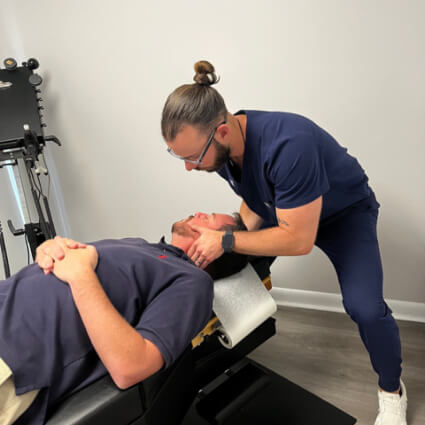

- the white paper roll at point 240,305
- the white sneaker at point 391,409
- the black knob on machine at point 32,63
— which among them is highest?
the black knob on machine at point 32,63

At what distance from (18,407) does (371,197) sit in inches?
47.9

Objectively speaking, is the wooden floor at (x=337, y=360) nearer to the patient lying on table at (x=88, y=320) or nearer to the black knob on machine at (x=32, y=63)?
the patient lying on table at (x=88, y=320)

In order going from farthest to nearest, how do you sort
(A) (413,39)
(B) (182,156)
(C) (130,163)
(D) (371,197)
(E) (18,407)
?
(C) (130,163), (A) (413,39), (D) (371,197), (B) (182,156), (E) (18,407)

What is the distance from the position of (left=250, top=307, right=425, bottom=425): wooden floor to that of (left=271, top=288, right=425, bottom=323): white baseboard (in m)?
0.04

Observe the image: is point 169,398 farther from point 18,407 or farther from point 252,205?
point 252,205

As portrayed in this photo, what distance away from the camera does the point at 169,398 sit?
113cm

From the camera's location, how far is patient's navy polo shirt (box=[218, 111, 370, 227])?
1153 millimetres

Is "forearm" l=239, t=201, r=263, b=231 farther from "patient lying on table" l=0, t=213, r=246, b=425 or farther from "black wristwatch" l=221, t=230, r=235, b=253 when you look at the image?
"patient lying on table" l=0, t=213, r=246, b=425

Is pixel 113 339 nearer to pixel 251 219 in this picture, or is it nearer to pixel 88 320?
pixel 88 320

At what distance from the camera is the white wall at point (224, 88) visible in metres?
1.66

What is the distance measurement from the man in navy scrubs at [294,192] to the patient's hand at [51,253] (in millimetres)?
386

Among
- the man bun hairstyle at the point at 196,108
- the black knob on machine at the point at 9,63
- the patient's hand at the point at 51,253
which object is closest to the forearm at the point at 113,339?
the patient's hand at the point at 51,253

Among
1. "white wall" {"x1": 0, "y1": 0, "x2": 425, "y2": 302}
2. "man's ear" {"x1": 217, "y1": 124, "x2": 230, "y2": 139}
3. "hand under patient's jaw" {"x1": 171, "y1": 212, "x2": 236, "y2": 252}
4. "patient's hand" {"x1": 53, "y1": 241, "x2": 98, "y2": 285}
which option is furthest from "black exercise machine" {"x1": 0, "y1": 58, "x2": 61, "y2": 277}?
"man's ear" {"x1": 217, "y1": 124, "x2": 230, "y2": 139}

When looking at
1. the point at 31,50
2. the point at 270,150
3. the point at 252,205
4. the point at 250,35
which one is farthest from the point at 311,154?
the point at 31,50
